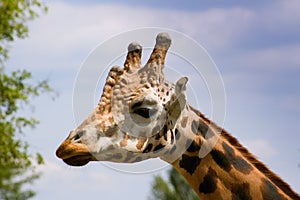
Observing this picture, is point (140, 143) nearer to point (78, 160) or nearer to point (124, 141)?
point (124, 141)

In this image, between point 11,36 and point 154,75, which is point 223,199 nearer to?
point 154,75

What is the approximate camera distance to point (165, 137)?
23.2 ft

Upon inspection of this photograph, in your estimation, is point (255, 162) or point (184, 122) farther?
point (255, 162)

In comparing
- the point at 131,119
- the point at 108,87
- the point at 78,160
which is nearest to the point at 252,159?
the point at 131,119

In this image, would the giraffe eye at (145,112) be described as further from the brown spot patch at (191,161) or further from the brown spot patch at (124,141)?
the brown spot patch at (191,161)

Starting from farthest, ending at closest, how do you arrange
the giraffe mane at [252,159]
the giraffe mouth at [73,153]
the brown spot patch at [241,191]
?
the giraffe mane at [252,159] < the brown spot patch at [241,191] < the giraffe mouth at [73,153]

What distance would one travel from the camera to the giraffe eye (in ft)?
22.8

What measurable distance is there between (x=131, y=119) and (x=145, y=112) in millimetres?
154

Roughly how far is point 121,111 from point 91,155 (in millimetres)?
502

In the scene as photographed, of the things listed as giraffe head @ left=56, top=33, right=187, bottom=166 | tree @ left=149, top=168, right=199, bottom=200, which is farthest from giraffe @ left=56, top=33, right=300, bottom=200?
tree @ left=149, top=168, right=199, bottom=200

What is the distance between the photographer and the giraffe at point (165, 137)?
22.5 feet

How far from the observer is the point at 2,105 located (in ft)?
57.9

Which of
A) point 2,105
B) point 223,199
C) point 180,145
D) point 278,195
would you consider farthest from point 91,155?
point 2,105

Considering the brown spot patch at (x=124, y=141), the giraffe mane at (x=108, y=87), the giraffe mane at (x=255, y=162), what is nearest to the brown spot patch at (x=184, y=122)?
the giraffe mane at (x=255, y=162)
